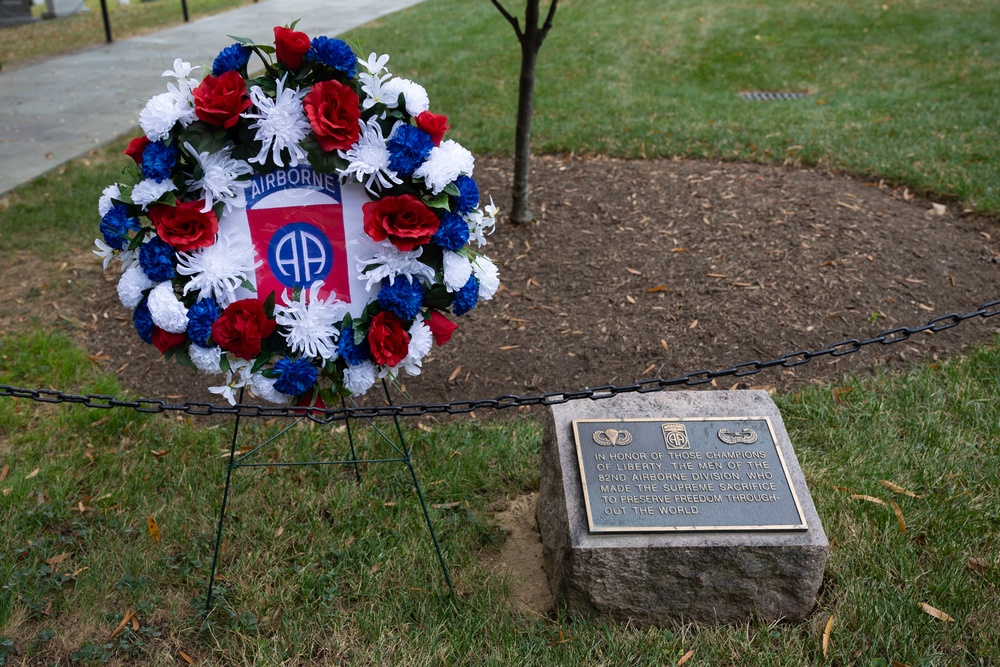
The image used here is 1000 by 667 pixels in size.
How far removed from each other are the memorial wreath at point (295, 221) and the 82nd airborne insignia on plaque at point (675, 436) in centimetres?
86

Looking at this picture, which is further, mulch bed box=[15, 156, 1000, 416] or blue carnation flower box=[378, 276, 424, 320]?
mulch bed box=[15, 156, 1000, 416]

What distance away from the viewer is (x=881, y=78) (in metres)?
8.70

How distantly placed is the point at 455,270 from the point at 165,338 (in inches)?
37.9

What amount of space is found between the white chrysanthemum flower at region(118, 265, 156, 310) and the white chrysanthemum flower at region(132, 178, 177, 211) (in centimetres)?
23

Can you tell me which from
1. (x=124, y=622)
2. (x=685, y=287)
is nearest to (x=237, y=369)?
(x=124, y=622)

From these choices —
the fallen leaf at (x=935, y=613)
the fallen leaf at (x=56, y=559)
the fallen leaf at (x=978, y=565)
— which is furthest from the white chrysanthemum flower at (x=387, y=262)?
the fallen leaf at (x=978, y=565)

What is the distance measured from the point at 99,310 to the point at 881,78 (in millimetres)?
8116

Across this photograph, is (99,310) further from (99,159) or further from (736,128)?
(736,128)

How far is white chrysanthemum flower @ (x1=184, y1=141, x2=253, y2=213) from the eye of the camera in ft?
7.95

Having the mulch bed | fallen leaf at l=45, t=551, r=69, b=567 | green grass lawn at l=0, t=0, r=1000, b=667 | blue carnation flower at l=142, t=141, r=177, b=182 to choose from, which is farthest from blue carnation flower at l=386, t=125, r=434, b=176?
fallen leaf at l=45, t=551, r=69, b=567

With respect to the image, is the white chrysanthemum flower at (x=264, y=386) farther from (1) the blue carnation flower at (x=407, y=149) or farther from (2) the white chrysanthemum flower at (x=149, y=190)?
(1) the blue carnation flower at (x=407, y=149)

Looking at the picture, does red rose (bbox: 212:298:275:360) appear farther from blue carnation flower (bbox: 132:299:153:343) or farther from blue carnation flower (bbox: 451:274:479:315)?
blue carnation flower (bbox: 451:274:479:315)

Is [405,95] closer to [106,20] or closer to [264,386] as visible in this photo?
[264,386]

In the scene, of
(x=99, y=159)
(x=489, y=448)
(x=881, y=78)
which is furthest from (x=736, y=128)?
(x=99, y=159)
